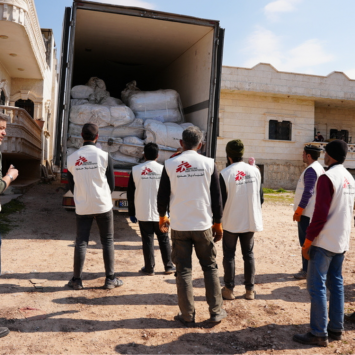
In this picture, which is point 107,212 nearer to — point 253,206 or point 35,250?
point 253,206

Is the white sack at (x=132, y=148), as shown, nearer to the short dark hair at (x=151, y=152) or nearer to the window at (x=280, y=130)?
the short dark hair at (x=151, y=152)

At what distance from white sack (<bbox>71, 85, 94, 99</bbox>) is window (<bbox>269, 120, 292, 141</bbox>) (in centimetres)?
1469

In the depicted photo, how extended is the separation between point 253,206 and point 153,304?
4.37 ft

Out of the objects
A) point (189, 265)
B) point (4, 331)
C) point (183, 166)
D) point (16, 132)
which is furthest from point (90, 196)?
point (16, 132)

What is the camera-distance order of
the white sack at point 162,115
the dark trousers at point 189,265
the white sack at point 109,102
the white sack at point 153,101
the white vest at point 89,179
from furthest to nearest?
1. the white sack at point 153,101
2. the white sack at point 162,115
3. the white sack at point 109,102
4. the white vest at point 89,179
5. the dark trousers at point 189,265

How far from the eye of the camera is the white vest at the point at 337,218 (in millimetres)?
2693

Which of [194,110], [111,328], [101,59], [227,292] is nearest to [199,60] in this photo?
[194,110]

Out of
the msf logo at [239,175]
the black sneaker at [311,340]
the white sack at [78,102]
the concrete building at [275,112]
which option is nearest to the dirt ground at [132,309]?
the black sneaker at [311,340]

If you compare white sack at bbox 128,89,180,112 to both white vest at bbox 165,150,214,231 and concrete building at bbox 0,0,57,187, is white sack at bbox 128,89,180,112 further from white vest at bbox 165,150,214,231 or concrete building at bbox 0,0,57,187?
concrete building at bbox 0,0,57,187

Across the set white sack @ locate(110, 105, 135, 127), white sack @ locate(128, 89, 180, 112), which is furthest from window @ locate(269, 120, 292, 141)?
white sack @ locate(110, 105, 135, 127)

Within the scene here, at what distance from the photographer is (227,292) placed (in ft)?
11.9

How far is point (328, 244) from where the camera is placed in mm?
2691

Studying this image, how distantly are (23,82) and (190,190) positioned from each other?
16730 millimetres

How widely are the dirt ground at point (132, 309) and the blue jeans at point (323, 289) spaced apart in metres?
0.15
